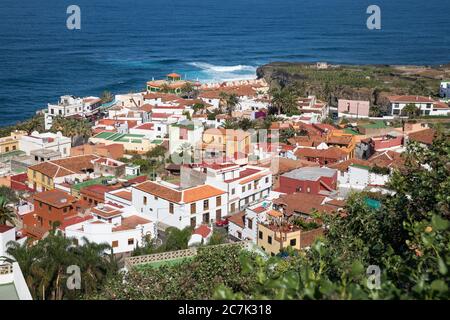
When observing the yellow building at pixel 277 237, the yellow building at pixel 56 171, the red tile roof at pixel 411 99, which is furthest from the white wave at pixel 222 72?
the yellow building at pixel 277 237

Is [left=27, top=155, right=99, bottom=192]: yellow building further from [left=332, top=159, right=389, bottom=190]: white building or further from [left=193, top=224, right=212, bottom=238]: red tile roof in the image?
[left=332, top=159, right=389, bottom=190]: white building

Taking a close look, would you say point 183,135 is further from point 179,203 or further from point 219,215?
point 179,203

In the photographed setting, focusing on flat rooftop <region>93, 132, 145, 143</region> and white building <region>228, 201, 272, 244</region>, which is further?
flat rooftop <region>93, 132, 145, 143</region>

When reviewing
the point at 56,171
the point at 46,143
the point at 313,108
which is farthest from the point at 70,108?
the point at 56,171

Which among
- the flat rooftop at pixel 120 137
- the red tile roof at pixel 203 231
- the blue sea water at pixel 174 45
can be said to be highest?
the blue sea water at pixel 174 45

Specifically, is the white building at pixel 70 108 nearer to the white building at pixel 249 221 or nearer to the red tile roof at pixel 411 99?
the red tile roof at pixel 411 99

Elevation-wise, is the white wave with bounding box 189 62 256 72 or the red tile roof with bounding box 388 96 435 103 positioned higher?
the white wave with bounding box 189 62 256 72

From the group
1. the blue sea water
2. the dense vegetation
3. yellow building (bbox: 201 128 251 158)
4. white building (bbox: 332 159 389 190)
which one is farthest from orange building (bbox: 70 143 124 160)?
the blue sea water
